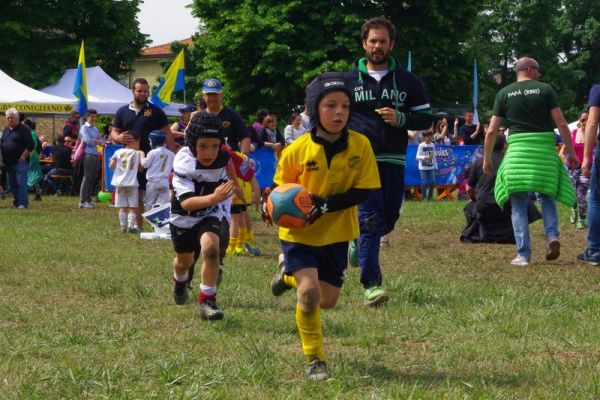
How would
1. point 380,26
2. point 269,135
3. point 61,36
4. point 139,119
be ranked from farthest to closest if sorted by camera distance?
point 61,36 → point 269,135 → point 139,119 → point 380,26

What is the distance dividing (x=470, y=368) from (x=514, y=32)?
73.1 m

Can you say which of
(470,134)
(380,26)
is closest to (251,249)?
(380,26)

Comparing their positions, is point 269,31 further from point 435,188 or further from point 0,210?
point 0,210

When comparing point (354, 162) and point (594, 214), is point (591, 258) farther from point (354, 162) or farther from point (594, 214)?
point (354, 162)

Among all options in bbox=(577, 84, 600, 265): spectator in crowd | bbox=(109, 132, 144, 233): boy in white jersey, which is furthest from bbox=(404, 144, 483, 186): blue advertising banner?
bbox=(577, 84, 600, 265): spectator in crowd

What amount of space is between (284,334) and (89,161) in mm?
15638

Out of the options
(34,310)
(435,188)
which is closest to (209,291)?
(34,310)

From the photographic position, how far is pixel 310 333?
5.75 meters

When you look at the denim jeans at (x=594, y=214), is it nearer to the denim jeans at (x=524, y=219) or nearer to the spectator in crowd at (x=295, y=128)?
the denim jeans at (x=524, y=219)

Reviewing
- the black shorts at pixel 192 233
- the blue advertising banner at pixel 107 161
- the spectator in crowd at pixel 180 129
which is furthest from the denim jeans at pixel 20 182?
the black shorts at pixel 192 233

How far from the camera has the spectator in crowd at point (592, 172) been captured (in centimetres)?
1057

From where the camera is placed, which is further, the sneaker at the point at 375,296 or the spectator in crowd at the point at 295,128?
the spectator in crowd at the point at 295,128

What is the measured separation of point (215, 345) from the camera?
21.5 feet

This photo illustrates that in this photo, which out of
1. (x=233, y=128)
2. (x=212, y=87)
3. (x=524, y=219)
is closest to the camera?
(x=212, y=87)
